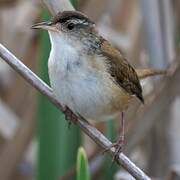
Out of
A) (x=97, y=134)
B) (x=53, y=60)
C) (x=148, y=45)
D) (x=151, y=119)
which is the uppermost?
(x=53, y=60)

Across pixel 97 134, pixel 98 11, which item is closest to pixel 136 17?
pixel 98 11

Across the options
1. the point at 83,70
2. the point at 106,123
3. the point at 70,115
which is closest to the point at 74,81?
the point at 83,70

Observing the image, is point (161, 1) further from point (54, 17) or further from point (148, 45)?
point (54, 17)

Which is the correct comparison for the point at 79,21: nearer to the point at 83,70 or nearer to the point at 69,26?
the point at 69,26

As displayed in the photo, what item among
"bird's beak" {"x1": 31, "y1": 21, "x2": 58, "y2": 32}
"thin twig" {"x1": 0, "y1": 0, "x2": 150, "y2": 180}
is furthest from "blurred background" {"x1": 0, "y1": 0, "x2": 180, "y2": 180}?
"thin twig" {"x1": 0, "y1": 0, "x2": 150, "y2": 180}

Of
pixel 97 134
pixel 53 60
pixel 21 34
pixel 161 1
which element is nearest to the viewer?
pixel 97 134

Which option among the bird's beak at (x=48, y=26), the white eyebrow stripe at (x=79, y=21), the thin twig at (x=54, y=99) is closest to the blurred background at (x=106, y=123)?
the white eyebrow stripe at (x=79, y=21)

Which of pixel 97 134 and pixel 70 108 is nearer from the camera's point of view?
pixel 97 134

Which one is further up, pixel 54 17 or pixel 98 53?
pixel 54 17
